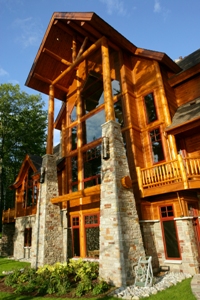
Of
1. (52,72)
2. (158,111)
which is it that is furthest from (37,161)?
(158,111)

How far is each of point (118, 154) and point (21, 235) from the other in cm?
1346

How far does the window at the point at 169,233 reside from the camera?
361 inches

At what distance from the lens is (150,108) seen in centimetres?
1214

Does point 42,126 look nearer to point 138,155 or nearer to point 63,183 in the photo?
point 63,183

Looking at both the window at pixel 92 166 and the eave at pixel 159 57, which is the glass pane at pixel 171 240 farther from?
the eave at pixel 159 57

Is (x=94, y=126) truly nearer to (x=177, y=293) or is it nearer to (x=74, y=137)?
(x=74, y=137)

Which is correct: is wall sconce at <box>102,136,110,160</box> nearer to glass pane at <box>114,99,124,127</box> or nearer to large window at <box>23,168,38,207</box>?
glass pane at <box>114,99,124,127</box>

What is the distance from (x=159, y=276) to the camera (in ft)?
28.4

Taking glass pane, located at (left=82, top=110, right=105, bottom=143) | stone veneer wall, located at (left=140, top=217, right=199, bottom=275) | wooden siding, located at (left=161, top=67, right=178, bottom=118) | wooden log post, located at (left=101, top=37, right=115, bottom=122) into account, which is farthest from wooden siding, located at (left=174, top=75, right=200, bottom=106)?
stone veneer wall, located at (left=140, top=217, right=199, bottom=275)

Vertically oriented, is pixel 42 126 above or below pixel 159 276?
above

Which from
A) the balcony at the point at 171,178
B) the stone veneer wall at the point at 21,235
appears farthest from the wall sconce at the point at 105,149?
the stone veneer wall at the point at 21,235

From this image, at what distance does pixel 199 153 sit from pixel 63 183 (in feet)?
29.5

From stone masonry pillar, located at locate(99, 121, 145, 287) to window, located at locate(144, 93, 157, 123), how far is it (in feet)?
10.6

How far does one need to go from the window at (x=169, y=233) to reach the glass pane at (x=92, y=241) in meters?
3.47
